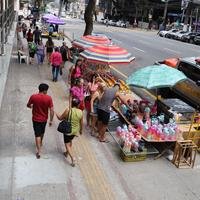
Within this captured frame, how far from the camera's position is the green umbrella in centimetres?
1092

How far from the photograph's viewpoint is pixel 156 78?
36.4ft

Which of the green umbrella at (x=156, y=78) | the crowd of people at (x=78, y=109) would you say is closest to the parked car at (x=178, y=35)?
the crowd of people at (x=78, y=109)

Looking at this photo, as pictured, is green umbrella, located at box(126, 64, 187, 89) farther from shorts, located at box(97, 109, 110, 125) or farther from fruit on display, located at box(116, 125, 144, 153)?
fruit on display, located at box(116, 125, 144, 153)

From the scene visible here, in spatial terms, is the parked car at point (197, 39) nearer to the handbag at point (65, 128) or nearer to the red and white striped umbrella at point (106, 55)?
the red and white striped umbrella at point (106, 55)

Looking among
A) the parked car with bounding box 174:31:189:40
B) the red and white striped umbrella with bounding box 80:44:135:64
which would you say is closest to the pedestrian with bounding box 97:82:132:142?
the red and white striped umbrella with bounding box 80:44:135:64

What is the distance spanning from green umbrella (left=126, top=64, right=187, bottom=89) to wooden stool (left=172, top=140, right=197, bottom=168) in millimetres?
1803

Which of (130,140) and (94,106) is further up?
(94,106)

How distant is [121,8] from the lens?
92.8 metres

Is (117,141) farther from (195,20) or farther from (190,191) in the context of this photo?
(195,20)

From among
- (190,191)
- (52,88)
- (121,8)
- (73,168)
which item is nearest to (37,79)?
(52,88)

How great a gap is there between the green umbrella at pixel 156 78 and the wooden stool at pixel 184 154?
1.80 meters

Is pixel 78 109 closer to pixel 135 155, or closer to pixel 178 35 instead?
pixel 135 155

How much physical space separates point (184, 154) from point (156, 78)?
2298 mm

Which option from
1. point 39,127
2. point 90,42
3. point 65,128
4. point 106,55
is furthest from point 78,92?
point 90,42
